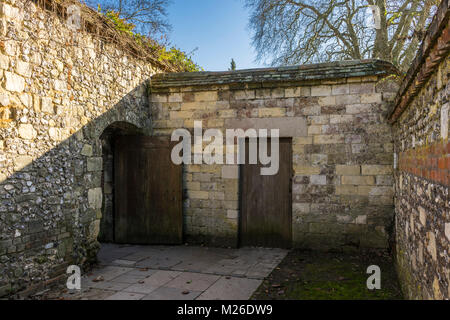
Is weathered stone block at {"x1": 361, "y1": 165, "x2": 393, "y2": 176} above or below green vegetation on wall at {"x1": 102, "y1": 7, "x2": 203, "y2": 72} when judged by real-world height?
below

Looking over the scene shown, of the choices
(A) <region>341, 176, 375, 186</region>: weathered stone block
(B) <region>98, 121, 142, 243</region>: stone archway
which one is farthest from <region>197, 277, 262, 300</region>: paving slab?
(B) <region>98, 121, 142, 243</region>: stone archway

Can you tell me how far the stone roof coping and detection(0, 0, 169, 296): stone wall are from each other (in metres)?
1.42

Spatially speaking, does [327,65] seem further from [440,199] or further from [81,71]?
[440,199]

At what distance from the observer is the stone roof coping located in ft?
18.9

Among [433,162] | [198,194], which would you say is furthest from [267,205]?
[433,162]

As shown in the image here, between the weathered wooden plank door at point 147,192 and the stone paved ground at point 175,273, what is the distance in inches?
11.9

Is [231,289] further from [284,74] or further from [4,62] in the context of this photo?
[284,74]

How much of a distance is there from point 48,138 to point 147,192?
2625 mm

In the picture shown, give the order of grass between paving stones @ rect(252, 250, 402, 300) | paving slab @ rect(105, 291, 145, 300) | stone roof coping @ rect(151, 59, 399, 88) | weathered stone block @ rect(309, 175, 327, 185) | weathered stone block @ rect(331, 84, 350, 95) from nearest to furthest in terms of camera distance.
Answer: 1. paving slab @ rect(105, 291, 145, 300)
2. grass between paving stones @ rect(252, 250, 402, 300)
3. stone roof coping @ rect(151, 59, 399, 88)
4. weathered stone block @ rect(331, 84, 350, 95)
5. weathered stone block @ rect(309, 175, 327, 185)

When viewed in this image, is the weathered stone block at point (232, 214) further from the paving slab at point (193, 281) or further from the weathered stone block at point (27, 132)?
the weathered stone block at point (27, 132)

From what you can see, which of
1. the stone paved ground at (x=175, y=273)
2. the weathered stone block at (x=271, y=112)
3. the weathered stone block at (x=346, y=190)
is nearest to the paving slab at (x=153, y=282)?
the stone paved ground at (x=175, y=273)

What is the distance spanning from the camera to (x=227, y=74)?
21.5 feet

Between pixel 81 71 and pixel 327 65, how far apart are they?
399 centimetres

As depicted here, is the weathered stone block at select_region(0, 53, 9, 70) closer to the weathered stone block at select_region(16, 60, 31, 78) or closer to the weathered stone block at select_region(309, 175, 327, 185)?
the weathered stone block at select_region(16, 60, 31, 78)
